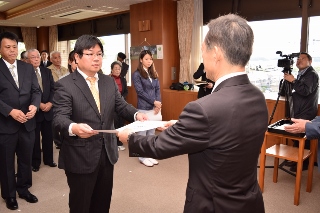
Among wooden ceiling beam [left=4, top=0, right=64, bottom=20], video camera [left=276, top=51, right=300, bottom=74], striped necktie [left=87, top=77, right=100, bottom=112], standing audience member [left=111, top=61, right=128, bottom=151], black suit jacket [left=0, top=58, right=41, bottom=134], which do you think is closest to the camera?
striped necktie [left=87, top=77, right=100, bottom=112]

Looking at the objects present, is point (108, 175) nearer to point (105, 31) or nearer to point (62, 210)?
point (62, 210)

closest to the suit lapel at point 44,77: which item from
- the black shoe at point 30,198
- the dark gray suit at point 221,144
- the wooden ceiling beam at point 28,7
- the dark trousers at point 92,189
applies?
the black shoe at point 30,198

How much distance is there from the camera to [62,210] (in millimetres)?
2836

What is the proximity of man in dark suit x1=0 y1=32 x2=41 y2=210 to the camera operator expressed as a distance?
308cm

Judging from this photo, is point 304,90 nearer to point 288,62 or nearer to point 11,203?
point 288,62

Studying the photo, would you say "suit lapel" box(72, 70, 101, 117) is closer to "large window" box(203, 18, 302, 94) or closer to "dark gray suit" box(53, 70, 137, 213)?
"dark gray suit" box(53, 70, 137, 213)

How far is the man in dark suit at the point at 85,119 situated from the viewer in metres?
1.80

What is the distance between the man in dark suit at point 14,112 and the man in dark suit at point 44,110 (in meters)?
0.95

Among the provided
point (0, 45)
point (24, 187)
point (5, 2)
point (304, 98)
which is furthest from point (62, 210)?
point (5, 2)

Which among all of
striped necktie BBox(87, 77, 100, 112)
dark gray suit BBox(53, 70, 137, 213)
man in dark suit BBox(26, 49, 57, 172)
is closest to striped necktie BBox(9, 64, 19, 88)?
man in dark suit BBox(26, 49, 57, 172)

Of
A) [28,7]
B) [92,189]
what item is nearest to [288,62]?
[92,189]

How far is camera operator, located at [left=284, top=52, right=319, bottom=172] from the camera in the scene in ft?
12.2

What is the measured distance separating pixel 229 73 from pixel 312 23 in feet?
13.6

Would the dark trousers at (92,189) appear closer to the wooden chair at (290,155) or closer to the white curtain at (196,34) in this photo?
the wooden chair at (290,155)
